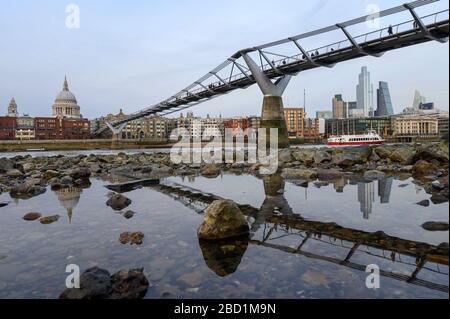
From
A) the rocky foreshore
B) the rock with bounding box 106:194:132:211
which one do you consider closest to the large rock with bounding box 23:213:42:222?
the rock with bounding box 106:194:132:211

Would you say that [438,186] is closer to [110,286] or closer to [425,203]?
[425,203]

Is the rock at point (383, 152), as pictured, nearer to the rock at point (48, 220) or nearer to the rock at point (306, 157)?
the rock at point (306, 157)

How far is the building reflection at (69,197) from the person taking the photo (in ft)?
34.9

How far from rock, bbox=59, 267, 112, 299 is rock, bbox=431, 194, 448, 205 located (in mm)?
9490

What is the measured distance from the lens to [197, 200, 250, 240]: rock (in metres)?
6.99

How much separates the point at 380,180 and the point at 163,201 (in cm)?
1031

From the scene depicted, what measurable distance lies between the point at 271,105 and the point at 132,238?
35.7m

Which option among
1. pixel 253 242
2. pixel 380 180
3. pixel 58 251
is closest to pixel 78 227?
pixel 58 251

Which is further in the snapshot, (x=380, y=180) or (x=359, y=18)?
(x=359, y=18)

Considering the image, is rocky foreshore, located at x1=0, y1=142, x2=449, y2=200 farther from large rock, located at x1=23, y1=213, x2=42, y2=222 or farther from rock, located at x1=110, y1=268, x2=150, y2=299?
rock, located at x1=110, y1=268, x2=150, y2=299
